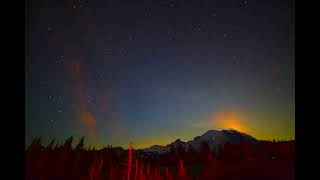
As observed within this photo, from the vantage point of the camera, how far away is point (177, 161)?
3123 millimetres

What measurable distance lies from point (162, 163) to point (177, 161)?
0.14m

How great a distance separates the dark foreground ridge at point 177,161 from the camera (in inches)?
119

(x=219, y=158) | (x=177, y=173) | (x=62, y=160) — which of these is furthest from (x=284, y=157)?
(x=62, y=160)

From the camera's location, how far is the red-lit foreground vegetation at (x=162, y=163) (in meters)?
3.01

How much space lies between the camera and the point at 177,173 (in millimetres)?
3062

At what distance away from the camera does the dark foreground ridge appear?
302 centimetres

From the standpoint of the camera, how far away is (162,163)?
3.12 meters

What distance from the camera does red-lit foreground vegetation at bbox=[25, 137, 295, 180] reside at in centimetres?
301
